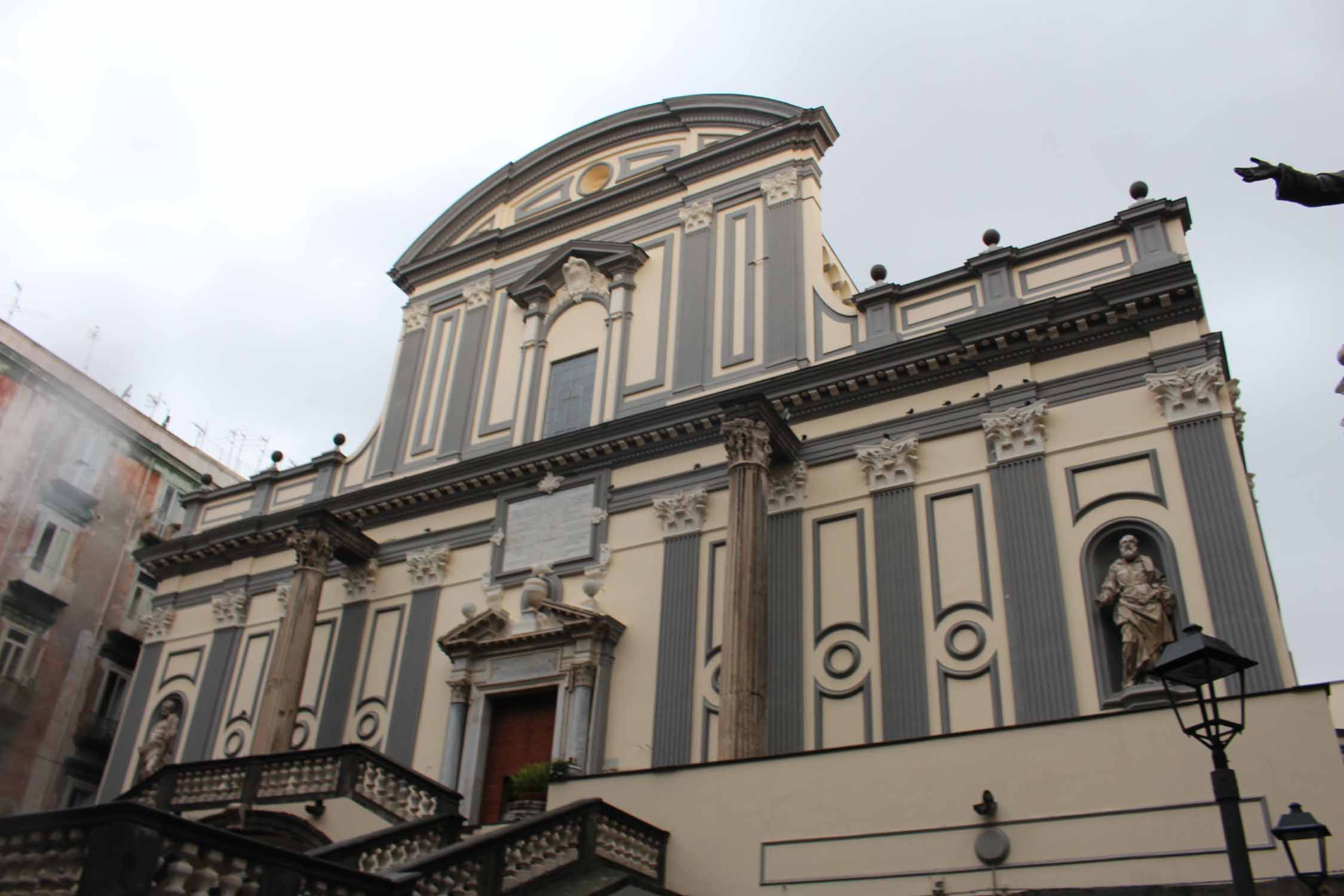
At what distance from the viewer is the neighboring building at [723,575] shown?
35.5ft

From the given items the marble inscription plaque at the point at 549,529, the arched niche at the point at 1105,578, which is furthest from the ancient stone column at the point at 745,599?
the arched niche at the point at 1105,578

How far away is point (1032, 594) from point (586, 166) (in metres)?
14.8

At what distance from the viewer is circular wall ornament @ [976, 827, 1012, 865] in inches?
419

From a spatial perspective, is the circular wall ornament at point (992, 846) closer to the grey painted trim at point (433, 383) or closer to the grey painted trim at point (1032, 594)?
the grey painted trim at point (1032, 594)

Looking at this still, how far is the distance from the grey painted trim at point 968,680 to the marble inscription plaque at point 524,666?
20.3ft

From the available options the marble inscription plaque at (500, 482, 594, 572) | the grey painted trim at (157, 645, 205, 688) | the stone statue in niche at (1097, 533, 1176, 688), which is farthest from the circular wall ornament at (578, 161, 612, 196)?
the stone statue in niche at (1097, 533, 1176, 688)

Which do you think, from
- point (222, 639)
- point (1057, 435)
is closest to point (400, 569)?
point (222, 639)

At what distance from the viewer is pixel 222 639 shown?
23.3 m

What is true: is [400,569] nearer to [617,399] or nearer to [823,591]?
[617,399]

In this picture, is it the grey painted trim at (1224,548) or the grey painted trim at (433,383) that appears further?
the grey painted trim at (433,383)

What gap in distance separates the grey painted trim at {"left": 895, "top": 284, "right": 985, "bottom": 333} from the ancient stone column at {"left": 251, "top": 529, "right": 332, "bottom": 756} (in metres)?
11.4

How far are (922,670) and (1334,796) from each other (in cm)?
630

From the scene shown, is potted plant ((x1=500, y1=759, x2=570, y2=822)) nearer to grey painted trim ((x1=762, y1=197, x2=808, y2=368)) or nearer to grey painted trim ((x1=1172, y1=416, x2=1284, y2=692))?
grey painted trim ((x1=1172, y1=416, x2=1284, y2=692))

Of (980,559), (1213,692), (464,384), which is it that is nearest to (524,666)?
(464,384)
